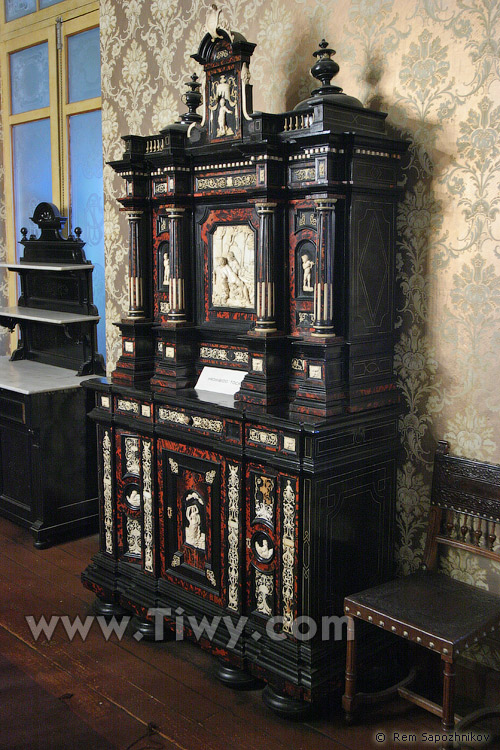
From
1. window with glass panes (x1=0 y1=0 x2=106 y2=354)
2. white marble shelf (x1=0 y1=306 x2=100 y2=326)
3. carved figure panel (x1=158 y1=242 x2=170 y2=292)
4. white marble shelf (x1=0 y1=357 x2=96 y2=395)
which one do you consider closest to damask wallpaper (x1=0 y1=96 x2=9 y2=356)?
window with glass panes (x1=0 y1=0 x2=106 y2=354)

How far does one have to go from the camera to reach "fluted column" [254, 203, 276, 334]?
280 cm

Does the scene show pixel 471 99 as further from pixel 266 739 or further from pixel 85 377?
pixel 85 377

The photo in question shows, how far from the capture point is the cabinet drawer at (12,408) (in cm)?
425

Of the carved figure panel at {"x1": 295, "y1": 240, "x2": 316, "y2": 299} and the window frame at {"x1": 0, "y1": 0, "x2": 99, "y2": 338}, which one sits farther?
the window frame at {"x1": 0, "y1": 0, "x2": 99, "y2": 338}

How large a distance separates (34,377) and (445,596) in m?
2.87

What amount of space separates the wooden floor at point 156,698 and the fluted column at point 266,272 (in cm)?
138

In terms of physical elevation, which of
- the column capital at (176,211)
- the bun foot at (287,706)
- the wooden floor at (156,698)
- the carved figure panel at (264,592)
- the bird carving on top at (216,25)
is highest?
the bird carving on top at (216,25)

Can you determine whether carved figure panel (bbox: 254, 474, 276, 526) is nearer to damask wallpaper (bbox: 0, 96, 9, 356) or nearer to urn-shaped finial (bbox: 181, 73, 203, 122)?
urn-shaped finial (bbox: 181, 73, 203, 122)

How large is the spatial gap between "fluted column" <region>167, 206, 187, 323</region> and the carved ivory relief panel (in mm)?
140

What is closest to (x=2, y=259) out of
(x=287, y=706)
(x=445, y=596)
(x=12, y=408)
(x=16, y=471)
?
(x=12, y=408)

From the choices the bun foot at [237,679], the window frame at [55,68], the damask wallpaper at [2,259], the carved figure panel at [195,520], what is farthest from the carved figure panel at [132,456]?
the damask wallpaper at [2,259]

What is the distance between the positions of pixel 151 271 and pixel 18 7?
10.3 feet

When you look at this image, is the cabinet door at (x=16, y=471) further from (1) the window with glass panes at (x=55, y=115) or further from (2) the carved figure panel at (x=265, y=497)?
(2) the carved figure panel at (x=265, y=497)

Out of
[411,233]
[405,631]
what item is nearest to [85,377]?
[411,233]
